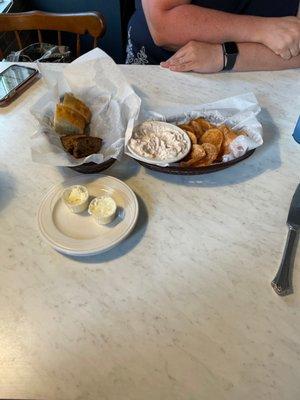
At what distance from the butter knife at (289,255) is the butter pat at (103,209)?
0.30 meters

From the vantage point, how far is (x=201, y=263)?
2.04 ft

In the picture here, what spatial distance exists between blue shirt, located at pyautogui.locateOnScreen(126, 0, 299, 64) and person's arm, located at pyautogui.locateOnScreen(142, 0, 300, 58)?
0.06m

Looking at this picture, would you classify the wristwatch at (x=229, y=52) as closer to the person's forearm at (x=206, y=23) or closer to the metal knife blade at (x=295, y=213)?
the person's forearm at (x=206, y=23)

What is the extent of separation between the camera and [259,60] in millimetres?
1009

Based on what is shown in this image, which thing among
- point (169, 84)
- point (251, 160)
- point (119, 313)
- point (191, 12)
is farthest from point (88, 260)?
point (191, 12)

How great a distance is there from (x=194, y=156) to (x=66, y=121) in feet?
0.92

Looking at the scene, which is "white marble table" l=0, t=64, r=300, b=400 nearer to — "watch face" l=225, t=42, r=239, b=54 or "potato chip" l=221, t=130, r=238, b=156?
"potato chip" l=221, t=130, r=238, b=156

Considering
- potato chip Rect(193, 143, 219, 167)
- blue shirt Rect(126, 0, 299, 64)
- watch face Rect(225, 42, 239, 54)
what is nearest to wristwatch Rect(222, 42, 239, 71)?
watch face Rect(225, 42, 239, 54)

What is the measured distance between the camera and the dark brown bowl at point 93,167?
73 cm

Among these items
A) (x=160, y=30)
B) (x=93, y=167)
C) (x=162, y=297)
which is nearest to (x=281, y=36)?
(x=160, y=30)

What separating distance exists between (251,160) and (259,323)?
1.22 ft

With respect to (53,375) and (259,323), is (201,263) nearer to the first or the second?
(259,323)

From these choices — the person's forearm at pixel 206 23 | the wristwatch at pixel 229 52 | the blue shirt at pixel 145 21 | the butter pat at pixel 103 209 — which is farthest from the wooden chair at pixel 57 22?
the butter pat at pixel 103 209

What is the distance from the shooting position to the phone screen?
97 centimetres
